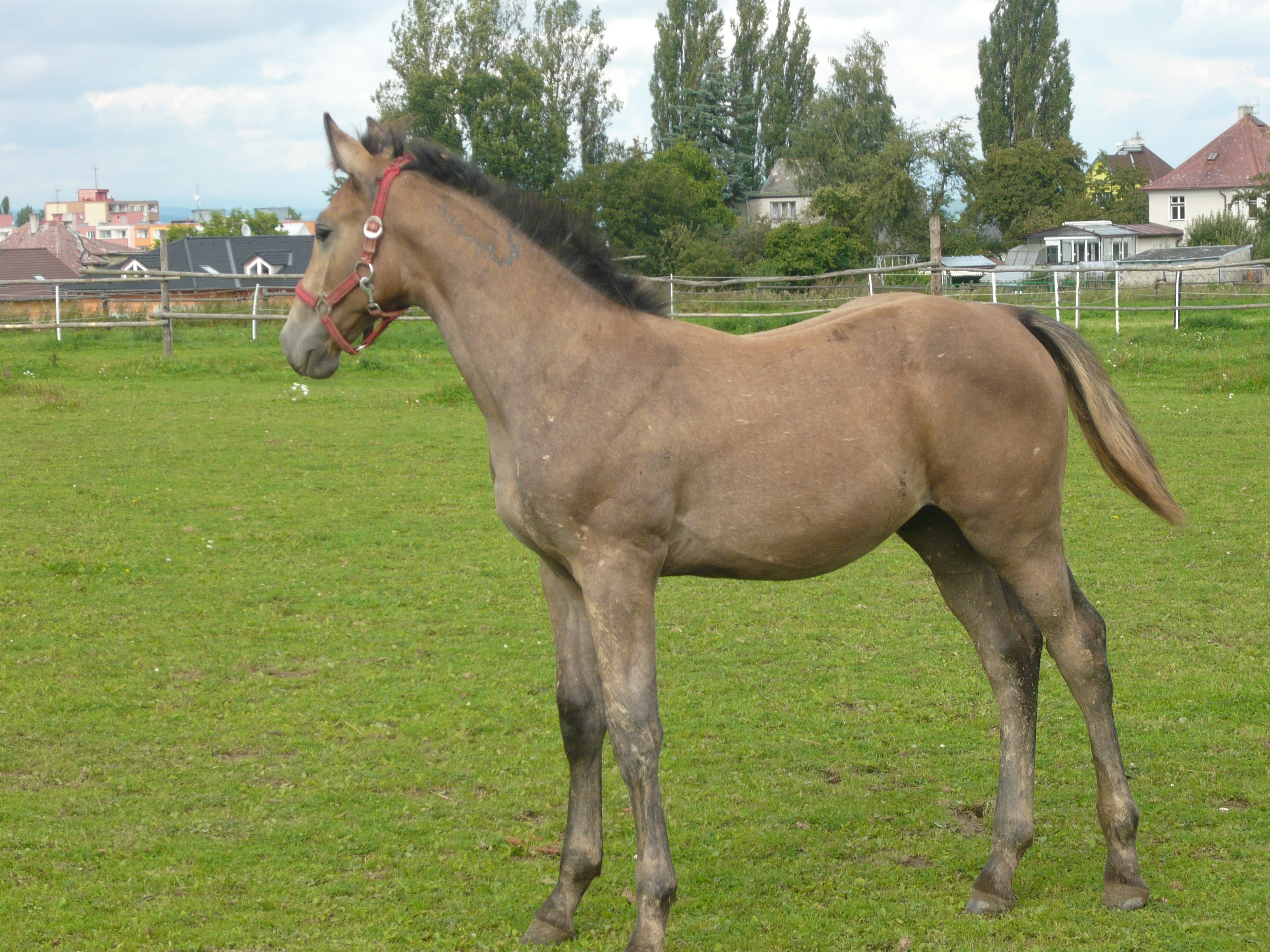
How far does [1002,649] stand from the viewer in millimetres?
4078

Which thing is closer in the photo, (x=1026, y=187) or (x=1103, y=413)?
(x=1103, y=413)

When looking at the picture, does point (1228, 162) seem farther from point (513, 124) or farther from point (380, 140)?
point (380, 140)

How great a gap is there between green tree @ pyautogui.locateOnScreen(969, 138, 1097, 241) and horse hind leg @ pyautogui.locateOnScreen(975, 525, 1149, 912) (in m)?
57.9

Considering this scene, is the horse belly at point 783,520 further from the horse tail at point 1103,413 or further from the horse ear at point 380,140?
the horse ear at point 380,140

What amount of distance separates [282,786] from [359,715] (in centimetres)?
84

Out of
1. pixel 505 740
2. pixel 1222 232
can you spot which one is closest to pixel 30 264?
pixel 1222 232

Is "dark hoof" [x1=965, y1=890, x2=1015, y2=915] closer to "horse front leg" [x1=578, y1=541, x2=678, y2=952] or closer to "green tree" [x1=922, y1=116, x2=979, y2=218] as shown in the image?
"horse front leg" [x1=578, y1=541, x2=678, y2=952]

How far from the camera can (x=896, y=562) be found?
8.42 metres

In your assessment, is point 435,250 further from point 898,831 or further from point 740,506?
point 898,831

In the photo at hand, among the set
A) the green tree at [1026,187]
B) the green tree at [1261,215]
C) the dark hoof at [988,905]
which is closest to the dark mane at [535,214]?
the dark hoof at [988,905]

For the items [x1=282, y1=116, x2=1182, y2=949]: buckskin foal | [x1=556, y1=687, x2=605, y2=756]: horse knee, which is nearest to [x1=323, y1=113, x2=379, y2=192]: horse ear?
[x1=282, y1=116, x2=1182, y2=949]: buckskin foal

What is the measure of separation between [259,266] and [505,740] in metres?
58.7

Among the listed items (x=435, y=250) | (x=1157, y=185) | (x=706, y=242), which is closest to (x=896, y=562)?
(x=435, y=250)

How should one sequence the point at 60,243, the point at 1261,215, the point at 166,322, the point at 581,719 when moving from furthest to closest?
the point at 60,243 → the point at 1261,215 → the point at 166,322 → the point at 581,719
